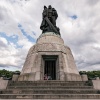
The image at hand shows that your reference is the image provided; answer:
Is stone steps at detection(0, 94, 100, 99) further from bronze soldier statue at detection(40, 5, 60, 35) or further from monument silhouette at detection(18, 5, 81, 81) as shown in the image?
bronze soldier statue at detection(40, 5, 60, 35)

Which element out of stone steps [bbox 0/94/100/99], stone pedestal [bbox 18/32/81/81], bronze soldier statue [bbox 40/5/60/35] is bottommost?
stone steps [bbox 0/94/100/99]

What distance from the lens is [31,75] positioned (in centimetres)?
1379

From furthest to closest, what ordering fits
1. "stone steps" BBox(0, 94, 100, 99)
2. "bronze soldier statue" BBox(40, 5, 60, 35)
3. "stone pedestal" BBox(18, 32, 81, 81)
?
1. "bronze soldier statue" BBox(40, 5, 60, 35)
2. "stone pedestal" BBox(18, 32, 81, 81)
3. "stone steps" BBox(0, 94, 100, 99)

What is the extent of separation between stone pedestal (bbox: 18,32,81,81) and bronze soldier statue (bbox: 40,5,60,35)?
5.26 ft

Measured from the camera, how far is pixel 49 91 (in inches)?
379

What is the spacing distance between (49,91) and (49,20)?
36.2 ft

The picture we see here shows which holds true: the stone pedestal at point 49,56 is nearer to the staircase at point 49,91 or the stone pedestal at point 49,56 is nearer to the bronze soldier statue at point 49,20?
the bronze soldier statue at point 49,20

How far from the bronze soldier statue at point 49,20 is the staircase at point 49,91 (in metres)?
8.29

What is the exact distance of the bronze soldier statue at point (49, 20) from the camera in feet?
58.8

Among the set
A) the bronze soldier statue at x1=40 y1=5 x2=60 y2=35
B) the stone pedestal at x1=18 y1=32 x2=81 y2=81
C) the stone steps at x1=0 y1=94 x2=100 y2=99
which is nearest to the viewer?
the stone steps at x1=0 y1=94 x2=100 y2=99

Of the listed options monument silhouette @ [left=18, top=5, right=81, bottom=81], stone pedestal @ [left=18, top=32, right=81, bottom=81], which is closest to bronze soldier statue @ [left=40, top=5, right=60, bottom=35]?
monument silhouette @ [left=18, top=5, right=81, bottom=81]

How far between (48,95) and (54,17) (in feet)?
40.8

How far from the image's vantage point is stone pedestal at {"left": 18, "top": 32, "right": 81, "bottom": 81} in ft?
45.3

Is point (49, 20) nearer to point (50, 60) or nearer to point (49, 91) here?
point (50, 60)
